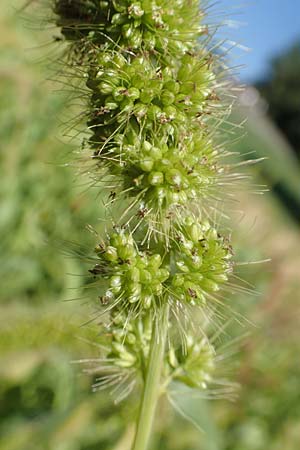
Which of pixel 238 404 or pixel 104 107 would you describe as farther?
pixel 238 404

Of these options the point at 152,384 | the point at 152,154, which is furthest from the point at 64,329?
the point at 152,154

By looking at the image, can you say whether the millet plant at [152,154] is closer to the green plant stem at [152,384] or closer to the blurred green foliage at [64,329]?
the green plant stem at [152,384]

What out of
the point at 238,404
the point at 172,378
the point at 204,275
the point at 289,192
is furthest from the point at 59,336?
the point at 289,192

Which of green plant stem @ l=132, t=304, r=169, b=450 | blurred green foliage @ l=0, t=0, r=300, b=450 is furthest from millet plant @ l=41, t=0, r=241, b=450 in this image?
blurred green foliage @ l=0, t=0, r=300, b=450

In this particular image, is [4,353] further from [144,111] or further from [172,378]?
[144,111]

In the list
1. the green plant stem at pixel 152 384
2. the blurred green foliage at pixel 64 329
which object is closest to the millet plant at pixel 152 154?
the green plant stem at pixel 152 384

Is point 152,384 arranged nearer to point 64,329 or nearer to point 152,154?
point 152,154

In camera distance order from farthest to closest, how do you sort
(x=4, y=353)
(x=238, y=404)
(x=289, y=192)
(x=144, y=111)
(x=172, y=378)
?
(x=289, y=192) → (x=238, y=404) → (x=4, y=353) → (x=172, y=378) → (x=144, y=111)
